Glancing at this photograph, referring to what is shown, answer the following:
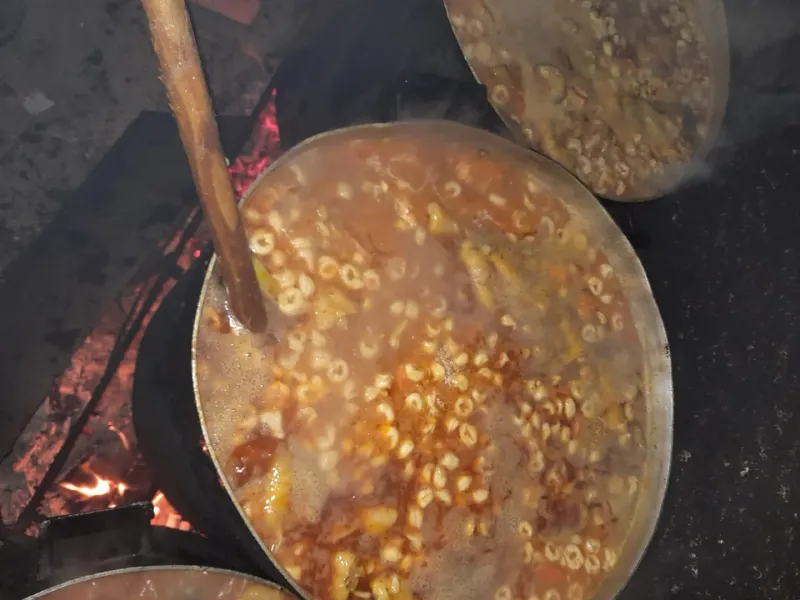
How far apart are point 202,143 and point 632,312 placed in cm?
133

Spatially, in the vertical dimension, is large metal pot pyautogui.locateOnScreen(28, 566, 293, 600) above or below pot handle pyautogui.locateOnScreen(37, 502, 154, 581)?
above

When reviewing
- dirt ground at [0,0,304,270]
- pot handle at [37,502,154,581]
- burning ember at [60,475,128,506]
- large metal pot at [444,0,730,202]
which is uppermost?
dirt ground at [0,0,304,270]

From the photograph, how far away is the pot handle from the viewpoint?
152 centimetres

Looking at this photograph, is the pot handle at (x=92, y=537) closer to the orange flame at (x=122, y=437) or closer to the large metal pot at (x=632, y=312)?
the orange flame at (x=122, y=437)

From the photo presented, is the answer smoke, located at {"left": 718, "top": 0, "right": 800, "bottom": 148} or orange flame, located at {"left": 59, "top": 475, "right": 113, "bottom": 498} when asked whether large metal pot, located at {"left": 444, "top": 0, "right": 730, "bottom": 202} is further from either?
orange flame, located at {"left": 59, "top": 475, "right": 113, "bottom": 498}

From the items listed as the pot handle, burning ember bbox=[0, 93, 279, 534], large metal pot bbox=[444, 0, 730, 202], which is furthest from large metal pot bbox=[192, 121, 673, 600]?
the pot handle

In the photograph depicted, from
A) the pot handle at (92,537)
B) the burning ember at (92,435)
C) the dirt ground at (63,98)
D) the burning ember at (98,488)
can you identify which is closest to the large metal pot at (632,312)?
the burning ember at (92,435)

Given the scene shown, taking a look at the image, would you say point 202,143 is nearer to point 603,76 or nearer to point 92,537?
point 92,537

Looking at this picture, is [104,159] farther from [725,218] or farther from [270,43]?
[725,218]

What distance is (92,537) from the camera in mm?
1564

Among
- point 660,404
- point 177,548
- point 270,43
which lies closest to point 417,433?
point 177,548

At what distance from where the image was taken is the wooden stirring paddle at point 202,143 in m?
0.98

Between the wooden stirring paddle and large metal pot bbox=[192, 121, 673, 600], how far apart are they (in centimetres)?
50

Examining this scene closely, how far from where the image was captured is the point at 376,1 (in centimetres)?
206
